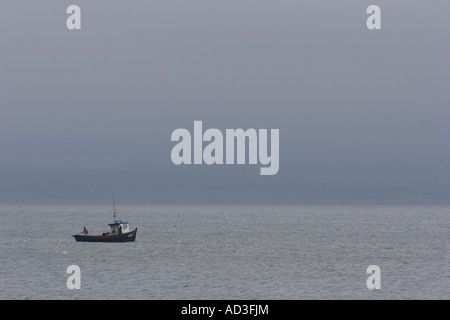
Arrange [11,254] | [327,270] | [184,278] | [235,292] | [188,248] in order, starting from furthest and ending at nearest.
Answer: [188,248] → [11,254] → [327,270] → [184,278] → [235,292]

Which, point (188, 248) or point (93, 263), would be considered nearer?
point (93, 263)

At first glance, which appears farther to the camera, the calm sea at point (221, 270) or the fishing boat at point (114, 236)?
the fishing boat at point (114, 236)

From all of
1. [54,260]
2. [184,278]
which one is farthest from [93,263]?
[184,278]

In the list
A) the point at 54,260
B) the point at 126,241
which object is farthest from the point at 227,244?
the point at 54,260

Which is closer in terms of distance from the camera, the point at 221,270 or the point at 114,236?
the point at 221,270

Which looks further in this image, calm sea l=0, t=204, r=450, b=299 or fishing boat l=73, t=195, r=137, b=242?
fishing boat l=73, t=195, r=137, b=242

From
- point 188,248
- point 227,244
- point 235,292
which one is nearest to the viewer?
point 235,292

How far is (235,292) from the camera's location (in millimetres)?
64125
